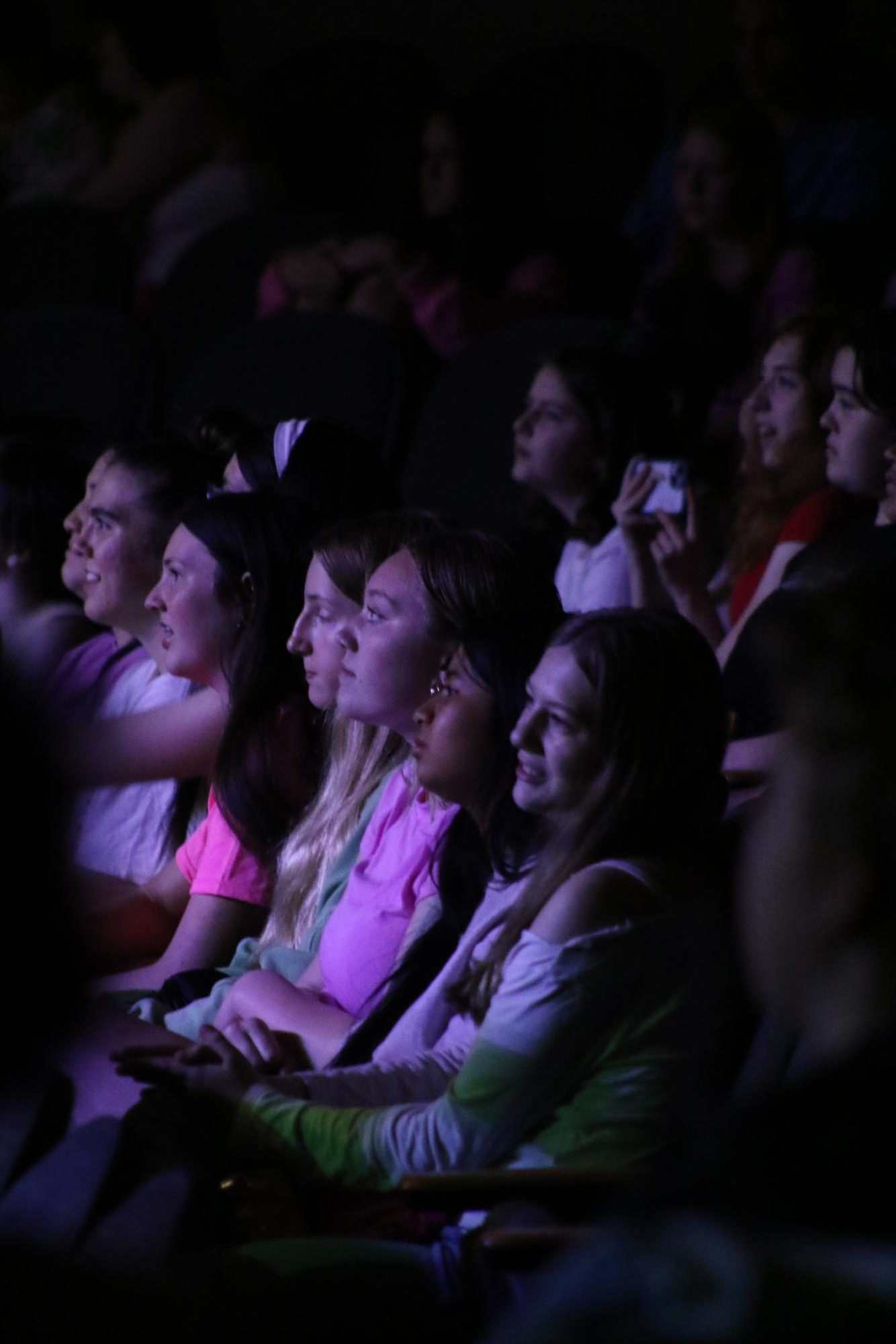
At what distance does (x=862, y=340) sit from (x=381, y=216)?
7.88 ft

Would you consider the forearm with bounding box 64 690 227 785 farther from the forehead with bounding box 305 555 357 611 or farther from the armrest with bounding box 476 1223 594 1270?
the armrest with bounding box 476 1223 594 1270

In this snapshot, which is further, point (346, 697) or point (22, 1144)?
point (346, 697)

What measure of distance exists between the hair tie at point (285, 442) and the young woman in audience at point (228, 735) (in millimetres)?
142

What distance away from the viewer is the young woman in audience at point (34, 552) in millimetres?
3016

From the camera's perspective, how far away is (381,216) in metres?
4.70

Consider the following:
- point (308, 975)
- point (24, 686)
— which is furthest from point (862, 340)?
point (24, 686)

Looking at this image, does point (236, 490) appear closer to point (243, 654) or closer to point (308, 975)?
point (243, 654)

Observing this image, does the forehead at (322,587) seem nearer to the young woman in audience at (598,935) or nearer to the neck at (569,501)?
the young woman in audience at (598,935)

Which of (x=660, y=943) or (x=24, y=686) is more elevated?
(x=24, y=686)

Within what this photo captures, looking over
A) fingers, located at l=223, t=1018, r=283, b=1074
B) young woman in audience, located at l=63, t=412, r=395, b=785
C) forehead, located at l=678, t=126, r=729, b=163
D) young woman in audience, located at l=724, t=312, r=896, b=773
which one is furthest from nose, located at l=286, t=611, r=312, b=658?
forehead, located at l=678, t=126, r=729, b=163

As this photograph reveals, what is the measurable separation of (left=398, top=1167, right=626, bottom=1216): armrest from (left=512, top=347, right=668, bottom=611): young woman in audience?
6.17ft

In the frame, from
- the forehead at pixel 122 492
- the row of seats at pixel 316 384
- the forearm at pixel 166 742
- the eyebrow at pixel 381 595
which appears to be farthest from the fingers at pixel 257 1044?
the row of seats at pixel 316 384

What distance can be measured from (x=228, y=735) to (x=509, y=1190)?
107 cm

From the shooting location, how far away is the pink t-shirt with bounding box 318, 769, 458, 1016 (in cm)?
190
